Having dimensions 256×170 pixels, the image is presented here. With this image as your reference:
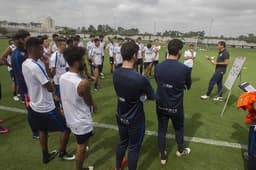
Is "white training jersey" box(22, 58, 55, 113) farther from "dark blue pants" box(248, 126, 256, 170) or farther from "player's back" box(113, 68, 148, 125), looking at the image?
"dark blue pants" box(248, 126, 256, 170)

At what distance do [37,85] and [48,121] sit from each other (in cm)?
65

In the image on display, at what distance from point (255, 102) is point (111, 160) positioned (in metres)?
2.66

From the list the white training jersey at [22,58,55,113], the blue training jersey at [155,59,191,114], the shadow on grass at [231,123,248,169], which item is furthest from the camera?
the shadow on grass at [231,123,248,169]

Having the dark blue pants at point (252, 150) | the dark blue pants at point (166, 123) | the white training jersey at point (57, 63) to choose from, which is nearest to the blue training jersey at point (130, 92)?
the dark blue pants at point (166, 123)

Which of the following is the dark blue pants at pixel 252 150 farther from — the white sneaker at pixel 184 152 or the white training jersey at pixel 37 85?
the white training jersey at pixel 37 85

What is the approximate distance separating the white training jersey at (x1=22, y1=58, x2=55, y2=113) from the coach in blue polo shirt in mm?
1822

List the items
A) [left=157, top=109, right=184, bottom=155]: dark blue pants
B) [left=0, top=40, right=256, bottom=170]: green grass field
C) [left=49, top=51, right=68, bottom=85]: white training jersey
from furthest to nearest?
[left=49, top=51, right=68, bottom=85]: white training jersey
[left=0, top=40, right=256, bottom=170]: green grass field
[left=157, top=109, right=184, bottom=155]: dark blue pants

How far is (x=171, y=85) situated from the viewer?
3465 mm

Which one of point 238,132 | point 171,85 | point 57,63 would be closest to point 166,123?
point 171,85

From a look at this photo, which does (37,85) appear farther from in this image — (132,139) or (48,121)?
(132,139)

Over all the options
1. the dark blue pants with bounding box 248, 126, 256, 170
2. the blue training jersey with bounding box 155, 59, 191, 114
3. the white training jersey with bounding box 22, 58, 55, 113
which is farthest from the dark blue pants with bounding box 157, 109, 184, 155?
the white training jersey with bounding box 22, 58, 55, 113

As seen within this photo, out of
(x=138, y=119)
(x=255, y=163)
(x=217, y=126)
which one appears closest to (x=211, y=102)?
(x=217, y=126)

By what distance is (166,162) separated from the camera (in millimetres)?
3953

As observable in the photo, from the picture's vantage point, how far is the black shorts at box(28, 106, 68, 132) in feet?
11.5
